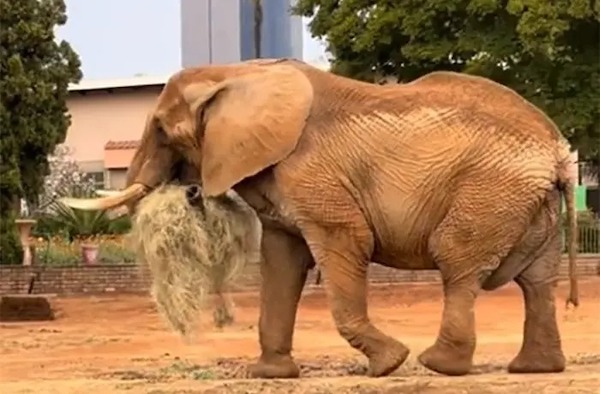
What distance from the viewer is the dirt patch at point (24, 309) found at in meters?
22.0

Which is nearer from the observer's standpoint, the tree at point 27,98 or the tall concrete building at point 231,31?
the tree at point 27,98

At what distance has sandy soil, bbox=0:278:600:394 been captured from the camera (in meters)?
9.82

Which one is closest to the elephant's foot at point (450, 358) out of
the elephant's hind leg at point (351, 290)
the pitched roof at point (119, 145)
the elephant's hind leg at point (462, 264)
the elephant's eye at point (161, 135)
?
the elephant's hind leg at point (462, 264)

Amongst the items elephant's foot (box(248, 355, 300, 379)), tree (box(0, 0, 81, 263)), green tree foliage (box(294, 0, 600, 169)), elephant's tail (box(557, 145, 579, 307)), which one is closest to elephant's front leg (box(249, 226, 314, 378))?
elephant's foot (box(248, 355, 300, 379))

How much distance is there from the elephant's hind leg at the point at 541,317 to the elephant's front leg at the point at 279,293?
5.72 feet

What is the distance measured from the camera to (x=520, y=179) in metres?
10.5

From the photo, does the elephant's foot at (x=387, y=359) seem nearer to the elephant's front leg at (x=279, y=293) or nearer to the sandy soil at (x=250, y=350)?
the sandy soil at (x=250, y=350)

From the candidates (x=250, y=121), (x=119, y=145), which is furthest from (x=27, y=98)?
(x=119, y=145)

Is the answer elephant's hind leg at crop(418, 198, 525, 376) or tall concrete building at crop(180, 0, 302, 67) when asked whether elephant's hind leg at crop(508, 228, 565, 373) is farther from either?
tall concrete building at crop(180, 0, 302, 67)

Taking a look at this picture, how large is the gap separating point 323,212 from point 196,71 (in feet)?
6.02

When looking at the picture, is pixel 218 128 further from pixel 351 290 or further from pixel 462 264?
pixel 462 264

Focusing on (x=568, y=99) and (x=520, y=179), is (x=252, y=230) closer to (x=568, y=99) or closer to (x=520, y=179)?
(x=520, y=179)

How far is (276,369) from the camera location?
11.1 meters

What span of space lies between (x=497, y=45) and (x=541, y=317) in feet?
48.0
